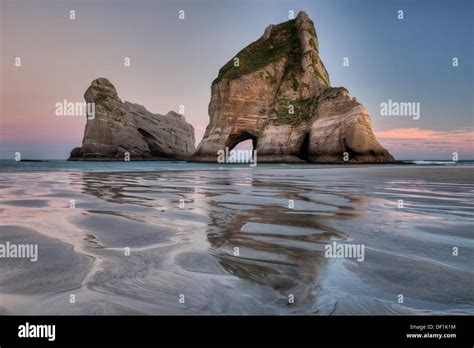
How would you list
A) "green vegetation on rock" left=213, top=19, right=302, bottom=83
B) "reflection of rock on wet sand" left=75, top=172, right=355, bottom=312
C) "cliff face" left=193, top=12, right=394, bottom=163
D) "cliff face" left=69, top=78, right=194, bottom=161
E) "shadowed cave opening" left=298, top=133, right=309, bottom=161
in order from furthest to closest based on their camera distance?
"cliff face" left=69, top=78, right=194, bottom=161 < "green vegetation on rock" left=213, top=19, right=302, bottom=83 < "shadowed cave opening" left=298, top=133, right=309, bottom=161 < "cliff face" left=193, top=12, right=394, bottom=163 < "reflection of rock on wet sand" left=75, top=172, right=355, bottom=312

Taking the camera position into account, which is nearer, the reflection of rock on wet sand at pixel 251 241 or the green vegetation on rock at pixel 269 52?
the reflection of rock on wet sand at pixel 251 241

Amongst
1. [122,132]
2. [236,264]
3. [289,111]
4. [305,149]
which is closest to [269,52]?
[289,111]

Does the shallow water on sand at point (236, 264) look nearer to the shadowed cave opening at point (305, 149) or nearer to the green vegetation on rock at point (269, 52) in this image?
the shadowed cave opening at point (305, 149)

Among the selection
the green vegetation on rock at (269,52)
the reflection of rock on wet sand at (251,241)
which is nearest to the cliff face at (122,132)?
the green vegetation on rock at (269,52)

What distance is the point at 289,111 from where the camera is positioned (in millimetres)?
69438

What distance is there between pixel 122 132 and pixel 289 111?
5492 cm

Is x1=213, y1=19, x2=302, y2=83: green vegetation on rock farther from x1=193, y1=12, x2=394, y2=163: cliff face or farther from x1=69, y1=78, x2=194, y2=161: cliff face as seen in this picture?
x1=69, y1=78, x2=194, y2=161: cliff face

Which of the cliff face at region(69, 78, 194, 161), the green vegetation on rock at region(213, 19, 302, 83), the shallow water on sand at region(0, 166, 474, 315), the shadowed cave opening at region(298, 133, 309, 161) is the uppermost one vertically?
the green vegetation on rock at region(213, 19, 302, 83)

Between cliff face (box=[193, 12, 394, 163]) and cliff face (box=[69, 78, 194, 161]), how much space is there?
1525 inches

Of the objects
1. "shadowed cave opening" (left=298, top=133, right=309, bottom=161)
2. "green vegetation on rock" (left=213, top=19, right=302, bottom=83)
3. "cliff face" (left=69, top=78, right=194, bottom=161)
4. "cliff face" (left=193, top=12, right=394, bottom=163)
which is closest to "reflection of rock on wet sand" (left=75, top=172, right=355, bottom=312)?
"cliff face" (left=193, top=12, right=394, bottom=163)

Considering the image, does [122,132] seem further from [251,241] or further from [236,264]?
[236,264]

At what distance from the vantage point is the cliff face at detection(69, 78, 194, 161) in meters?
95.9

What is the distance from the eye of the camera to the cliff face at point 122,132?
95.9 meters

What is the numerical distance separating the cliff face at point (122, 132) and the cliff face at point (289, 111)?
1525 inches
